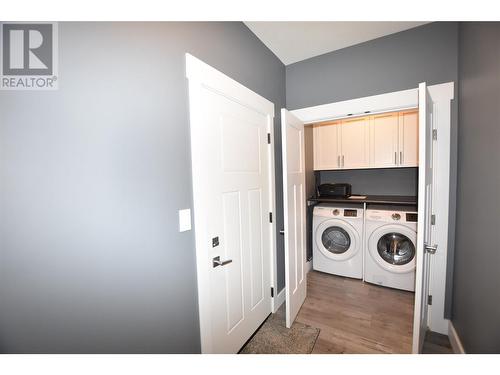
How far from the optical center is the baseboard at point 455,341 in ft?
4.76

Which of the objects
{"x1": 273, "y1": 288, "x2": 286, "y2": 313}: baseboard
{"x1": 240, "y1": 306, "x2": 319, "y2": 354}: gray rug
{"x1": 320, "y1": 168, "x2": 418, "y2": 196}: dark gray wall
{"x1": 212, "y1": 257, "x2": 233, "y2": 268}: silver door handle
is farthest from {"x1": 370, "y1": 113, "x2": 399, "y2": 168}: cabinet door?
{"x1": 212, "y1": 257, "x2": 233, "y2": 268}: silver door handle

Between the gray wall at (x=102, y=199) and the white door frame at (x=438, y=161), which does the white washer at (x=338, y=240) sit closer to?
the white door frame at (x=438, y=161)

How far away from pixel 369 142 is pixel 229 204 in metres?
2.38

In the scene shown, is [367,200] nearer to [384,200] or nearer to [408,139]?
[384,200]

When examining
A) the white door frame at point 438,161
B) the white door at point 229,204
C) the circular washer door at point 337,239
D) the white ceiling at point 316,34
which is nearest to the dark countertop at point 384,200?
the circular washer door at point 337,239

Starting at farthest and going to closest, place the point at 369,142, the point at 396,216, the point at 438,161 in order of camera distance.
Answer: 1. the point at 369,142
2. the point at 396,216
3. the point at 438,161

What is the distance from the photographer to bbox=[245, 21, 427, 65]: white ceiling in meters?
1.63

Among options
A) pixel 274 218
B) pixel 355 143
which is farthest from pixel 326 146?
pixel 274 218

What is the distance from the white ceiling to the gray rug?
262cm

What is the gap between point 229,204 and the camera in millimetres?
1433

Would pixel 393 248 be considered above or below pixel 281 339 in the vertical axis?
above

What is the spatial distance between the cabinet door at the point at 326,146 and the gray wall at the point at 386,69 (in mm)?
1039

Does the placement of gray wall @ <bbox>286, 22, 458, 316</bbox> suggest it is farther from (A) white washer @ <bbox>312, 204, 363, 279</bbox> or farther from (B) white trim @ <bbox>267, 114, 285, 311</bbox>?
(A) white washer @ <bbox>312, 204, 363, 279</bbox>

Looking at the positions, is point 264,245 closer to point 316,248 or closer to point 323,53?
point 316,248
